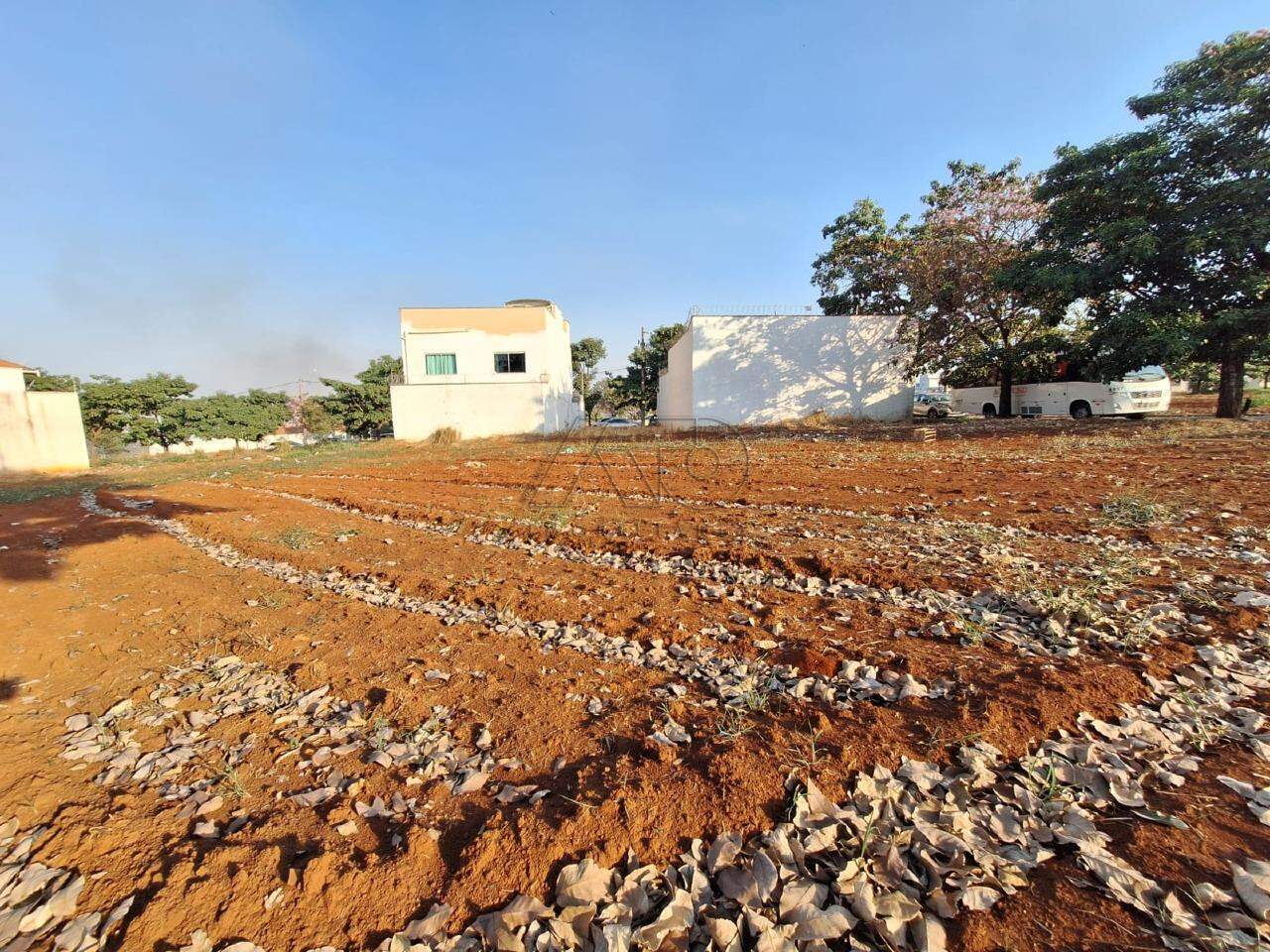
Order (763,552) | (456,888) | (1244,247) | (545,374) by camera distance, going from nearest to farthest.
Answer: (456,888) → (763,552) → (1244,247) → (545,374)

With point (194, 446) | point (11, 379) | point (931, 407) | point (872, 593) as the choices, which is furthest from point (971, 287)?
point (194, 446)

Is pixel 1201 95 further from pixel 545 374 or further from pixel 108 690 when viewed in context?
pixel 545 374

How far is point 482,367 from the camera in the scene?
997 inches

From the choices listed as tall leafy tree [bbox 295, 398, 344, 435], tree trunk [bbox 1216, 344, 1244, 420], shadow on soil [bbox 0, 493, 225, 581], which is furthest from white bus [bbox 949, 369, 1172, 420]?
tall leafy tree [bbox 295, 398, 344, 435]

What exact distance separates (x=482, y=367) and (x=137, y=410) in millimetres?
18860

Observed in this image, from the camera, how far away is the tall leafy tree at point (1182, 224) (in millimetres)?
10898

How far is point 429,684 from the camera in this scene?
283 cm

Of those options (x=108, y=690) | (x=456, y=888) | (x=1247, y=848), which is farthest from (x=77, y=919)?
(x=1247, y=848)

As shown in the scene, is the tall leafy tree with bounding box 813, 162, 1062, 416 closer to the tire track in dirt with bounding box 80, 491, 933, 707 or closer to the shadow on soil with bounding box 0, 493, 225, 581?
the tire track in dirt with bounding box 80, 491, 933, 707

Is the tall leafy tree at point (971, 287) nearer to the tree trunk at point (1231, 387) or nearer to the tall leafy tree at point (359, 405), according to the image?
the tree trunk at point (1231, 387)

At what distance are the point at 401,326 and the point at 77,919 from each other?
1064 inches

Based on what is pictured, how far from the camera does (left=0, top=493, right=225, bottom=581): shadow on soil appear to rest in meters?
5.35

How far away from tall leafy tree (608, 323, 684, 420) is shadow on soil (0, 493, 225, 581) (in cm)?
2931

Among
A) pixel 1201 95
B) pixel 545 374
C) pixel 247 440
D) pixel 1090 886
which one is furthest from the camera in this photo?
pixel 247 440
